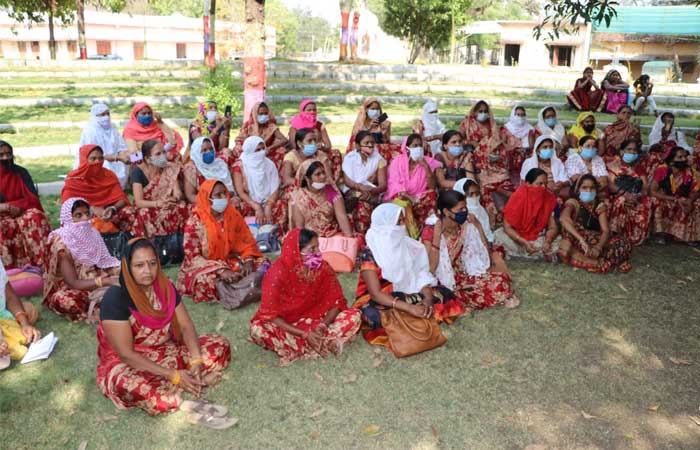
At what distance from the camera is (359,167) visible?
6766 millimetres

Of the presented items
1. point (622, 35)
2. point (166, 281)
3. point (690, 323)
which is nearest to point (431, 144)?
point (690, 323)

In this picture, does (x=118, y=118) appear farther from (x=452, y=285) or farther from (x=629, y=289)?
(x=629, y=289)

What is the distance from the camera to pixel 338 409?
11.8 feet

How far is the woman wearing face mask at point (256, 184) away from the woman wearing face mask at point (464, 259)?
2.17 m

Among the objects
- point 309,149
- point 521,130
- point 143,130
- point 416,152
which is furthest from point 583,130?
point 143,130

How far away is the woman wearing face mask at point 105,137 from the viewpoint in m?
7.40

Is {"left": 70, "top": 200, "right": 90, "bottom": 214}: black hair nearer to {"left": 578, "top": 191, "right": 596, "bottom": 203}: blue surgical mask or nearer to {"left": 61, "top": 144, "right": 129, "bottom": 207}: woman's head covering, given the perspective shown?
{"left": 61, "top": 144, "right": 129, "bottom": 207}: woman's head covering

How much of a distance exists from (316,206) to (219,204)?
1032 millimetres

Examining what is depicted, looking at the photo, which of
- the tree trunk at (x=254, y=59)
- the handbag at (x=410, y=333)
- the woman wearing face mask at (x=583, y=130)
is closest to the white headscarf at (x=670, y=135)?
the woman wearing face mask at (x=583, y=130)

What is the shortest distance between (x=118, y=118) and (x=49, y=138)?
1.55m

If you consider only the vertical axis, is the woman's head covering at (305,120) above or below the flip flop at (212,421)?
above

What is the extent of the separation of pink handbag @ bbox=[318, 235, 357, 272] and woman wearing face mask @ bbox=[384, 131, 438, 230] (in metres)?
1.10

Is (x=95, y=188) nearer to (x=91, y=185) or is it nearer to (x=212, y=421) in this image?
(x=91, y=185)

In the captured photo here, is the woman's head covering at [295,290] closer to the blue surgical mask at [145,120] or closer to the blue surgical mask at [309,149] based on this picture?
the blue surgical mask at [309,149]
